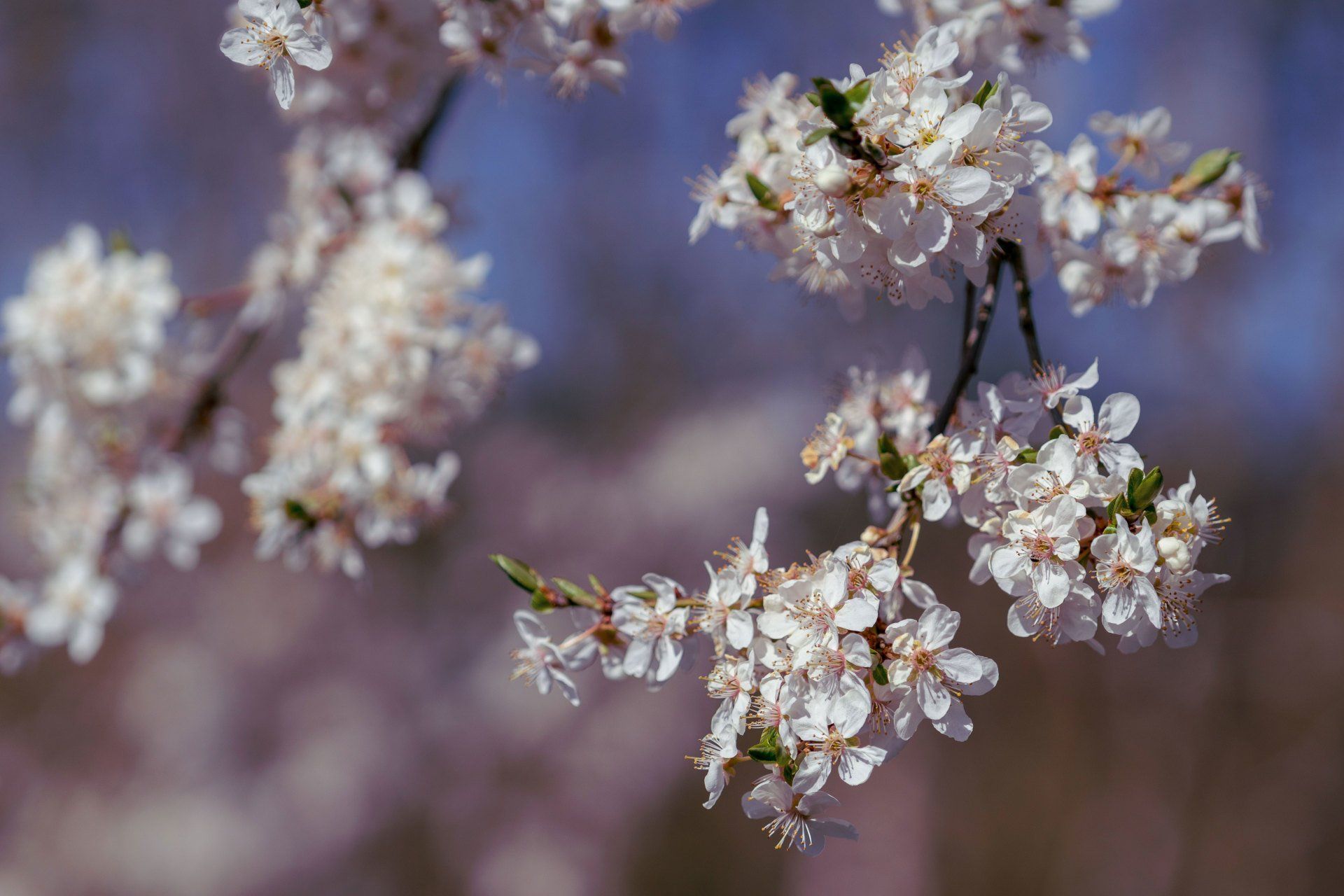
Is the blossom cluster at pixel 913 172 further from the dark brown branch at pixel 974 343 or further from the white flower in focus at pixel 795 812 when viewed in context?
the white flower in focus at pixel 795 812

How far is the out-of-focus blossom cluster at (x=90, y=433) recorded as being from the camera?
143 cm

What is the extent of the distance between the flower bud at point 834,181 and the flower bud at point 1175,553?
36 centimetres

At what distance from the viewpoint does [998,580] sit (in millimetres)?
637

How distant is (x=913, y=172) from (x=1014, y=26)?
1.37ft

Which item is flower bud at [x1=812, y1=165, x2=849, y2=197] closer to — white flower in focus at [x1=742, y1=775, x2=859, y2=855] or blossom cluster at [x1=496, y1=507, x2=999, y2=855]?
blossom cluster at [x1=496, y1=507, x2=999, y2=855]

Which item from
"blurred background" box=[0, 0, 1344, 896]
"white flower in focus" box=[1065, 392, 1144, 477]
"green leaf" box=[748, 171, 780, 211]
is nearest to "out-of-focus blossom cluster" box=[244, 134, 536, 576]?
"green leaf" box=[748, 171, 780, 211]

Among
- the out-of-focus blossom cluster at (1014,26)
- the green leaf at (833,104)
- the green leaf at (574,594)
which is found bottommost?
the green leaf at (574,594)

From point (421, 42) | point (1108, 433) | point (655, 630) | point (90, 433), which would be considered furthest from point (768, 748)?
point (90, 433)

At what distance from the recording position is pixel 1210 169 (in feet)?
3.00

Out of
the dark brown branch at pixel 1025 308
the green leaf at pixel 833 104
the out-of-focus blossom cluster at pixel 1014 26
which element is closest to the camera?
the green leaf at pixel 833 104

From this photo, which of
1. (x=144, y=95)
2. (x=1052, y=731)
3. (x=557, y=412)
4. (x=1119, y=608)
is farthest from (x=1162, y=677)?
(x=144, y=95)

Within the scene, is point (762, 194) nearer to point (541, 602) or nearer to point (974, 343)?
point (974, 343)

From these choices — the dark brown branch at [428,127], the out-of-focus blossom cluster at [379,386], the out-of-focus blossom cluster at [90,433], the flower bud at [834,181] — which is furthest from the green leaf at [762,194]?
the out-of-focus blossom cluster at [90,433]

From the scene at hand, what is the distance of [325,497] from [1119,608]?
1.08 meters
